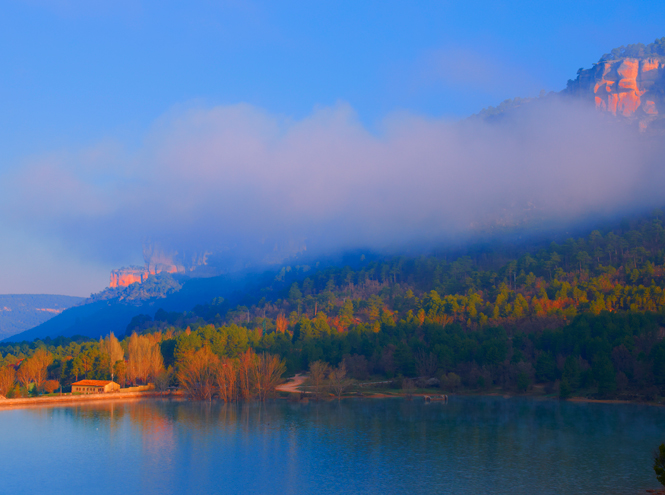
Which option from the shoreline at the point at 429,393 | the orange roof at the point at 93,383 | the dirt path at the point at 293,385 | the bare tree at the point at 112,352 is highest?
the bare tree at the point at 112,352

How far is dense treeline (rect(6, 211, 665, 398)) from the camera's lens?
94.8 meters

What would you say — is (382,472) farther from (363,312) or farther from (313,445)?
(363,312)

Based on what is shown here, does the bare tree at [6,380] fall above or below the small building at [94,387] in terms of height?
above

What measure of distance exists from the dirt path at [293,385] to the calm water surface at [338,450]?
22.5 metres

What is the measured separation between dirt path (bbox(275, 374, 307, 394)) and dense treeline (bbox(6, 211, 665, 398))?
322 centimetres

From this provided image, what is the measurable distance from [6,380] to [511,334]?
322 ft

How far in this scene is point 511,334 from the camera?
115 m

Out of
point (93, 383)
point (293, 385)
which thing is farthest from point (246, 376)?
point (93, 383)

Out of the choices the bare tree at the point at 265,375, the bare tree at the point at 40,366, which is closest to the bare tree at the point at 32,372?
the bare tree at the point at 40,366

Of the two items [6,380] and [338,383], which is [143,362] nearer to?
[6,380]

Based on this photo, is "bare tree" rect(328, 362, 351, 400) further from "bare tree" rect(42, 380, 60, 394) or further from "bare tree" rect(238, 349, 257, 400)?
"bare tree" rect(42, 380, 60, 394)

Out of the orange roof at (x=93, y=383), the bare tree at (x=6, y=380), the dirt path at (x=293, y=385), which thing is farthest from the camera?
the orange roof at (x=93, y=383)

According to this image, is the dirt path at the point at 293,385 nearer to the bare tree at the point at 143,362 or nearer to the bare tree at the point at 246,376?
the bare tree at the point at 246,376

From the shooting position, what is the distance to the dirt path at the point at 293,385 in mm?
108769
